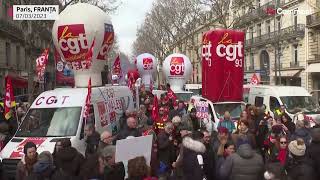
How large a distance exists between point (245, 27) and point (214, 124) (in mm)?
45445

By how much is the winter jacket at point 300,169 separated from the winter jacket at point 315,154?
40cm

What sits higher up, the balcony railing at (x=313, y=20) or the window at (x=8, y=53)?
the balcony railing at (x=313, y=20)

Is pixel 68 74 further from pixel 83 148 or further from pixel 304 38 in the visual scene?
pixel 304 38

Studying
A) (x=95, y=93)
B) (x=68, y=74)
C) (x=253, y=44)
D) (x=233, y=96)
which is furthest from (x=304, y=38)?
(x=95, y=93)

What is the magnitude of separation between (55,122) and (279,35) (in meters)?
39.1

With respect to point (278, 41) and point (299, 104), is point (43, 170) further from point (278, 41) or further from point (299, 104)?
point (278, 41)

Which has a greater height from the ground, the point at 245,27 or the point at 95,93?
the point at 245,27

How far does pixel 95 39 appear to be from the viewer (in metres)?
15.6

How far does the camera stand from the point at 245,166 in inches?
252

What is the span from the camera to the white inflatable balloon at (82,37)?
15367 millimetres

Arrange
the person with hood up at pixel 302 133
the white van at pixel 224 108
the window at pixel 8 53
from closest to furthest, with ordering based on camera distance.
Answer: the person with hood up at pixel 302 133, the white van at pixel 224 108, the window at pixel 8 53

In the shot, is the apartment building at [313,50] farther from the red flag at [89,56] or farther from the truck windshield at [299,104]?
the red flag at [89,56]

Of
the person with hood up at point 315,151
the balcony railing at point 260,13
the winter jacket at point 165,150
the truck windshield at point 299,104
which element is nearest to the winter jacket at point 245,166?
the person with hood up at point 315,151

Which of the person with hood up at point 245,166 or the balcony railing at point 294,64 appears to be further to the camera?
the balcony railing at point 294,64
